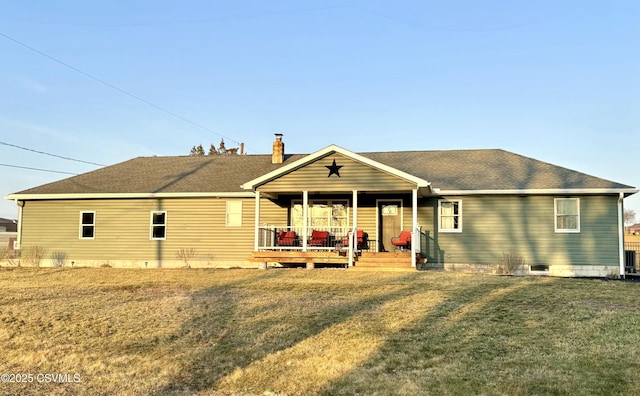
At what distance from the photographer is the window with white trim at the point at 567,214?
56.5ft

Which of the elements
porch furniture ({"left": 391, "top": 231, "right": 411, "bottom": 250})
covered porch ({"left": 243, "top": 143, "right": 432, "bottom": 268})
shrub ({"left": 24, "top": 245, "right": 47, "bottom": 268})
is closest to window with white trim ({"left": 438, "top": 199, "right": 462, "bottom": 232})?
covered porch ({"left": 243, "top": 143, "right": 432, "bottom": 268})

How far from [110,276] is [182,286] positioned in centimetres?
359

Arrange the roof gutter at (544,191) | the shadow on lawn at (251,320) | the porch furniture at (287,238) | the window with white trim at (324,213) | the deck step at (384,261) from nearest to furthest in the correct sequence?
the shadow on lawn at (251,320) < the deck step at (384,261) < the roof gutter at (544,191) < the porch furniture at (287,238) < the window with white trim at (324,213)

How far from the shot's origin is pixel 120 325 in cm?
920

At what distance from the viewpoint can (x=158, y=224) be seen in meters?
20.0

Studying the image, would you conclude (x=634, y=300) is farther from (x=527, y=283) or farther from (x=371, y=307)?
(x=371, y=307)

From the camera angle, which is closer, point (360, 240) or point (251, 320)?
point (251, 320)

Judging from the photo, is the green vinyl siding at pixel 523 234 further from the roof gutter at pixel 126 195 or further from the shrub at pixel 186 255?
the shrub at pixel 186 255

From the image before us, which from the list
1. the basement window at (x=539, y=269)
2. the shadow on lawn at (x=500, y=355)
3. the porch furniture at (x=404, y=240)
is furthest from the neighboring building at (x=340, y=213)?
the shadow on lawn at (x=500, y=355)

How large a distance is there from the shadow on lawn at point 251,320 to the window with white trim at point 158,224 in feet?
25.8

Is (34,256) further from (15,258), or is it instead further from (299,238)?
(299,238)

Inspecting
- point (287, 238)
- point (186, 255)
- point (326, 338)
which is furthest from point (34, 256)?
point (326, 338)

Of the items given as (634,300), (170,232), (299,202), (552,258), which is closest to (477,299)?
(634,300)

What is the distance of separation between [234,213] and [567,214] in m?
11.5
